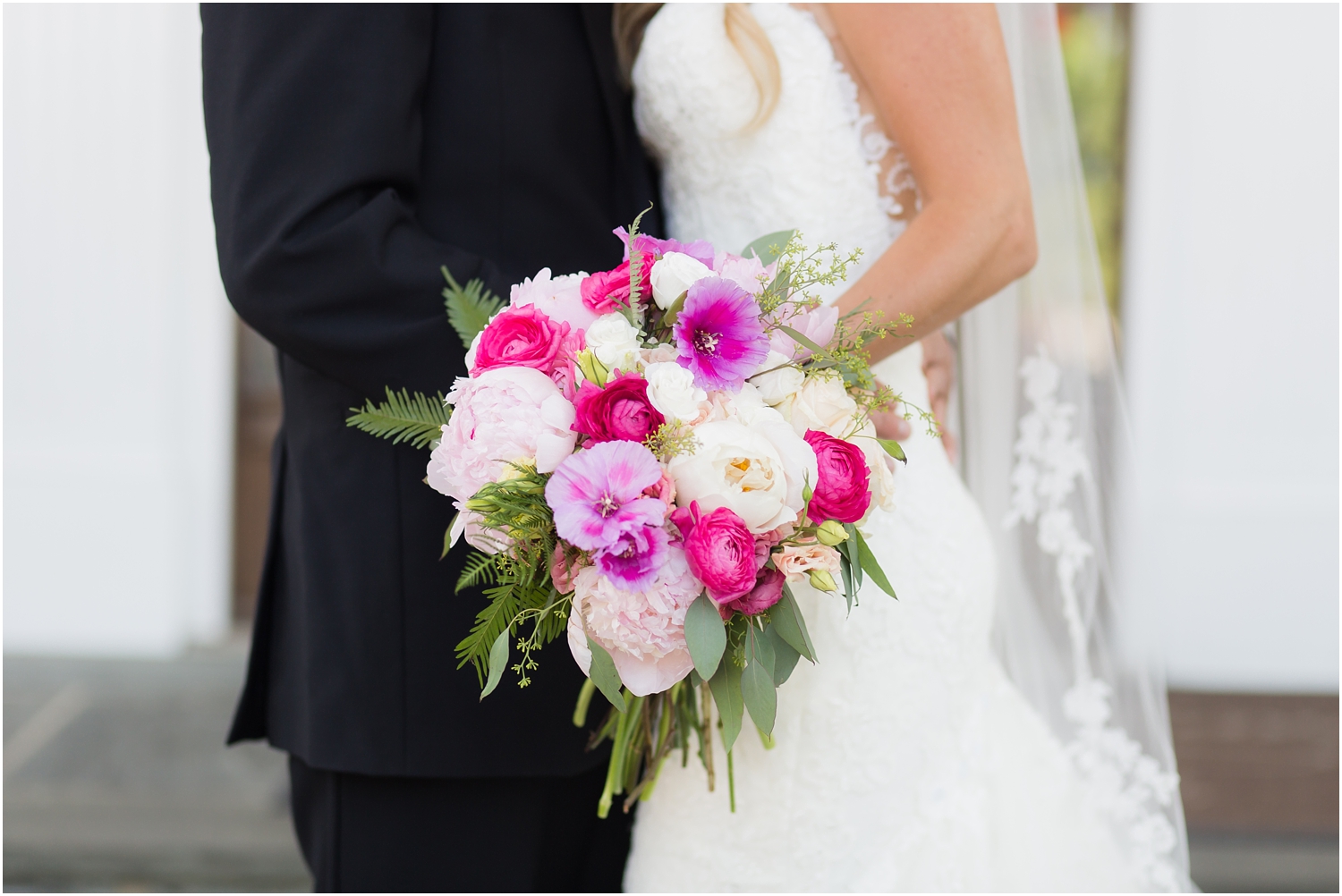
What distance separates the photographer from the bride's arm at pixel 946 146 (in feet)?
4.29

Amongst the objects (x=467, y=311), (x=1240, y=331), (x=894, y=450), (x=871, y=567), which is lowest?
(x=871, y=567)

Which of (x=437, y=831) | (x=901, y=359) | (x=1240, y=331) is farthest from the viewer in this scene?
(x=1240, y=331)

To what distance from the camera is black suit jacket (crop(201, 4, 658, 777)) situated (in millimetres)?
1245

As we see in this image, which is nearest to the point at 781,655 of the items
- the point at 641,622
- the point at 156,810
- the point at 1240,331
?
the point at 641,622

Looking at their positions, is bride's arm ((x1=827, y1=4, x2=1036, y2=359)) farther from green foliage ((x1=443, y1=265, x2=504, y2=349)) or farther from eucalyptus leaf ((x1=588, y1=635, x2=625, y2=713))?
eucalyptus leaf ((x1=588, y1=635, x2=625, y2=713))

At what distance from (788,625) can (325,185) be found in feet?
2.51

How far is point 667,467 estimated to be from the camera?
3.08ft

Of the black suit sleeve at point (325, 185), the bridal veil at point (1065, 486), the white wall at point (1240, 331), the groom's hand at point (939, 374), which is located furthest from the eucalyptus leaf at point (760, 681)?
the white wall at point (1240, 331)

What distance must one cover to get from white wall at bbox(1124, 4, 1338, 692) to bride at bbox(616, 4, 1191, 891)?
264cm

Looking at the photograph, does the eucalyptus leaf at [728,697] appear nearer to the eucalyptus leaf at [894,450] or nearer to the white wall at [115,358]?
the eucalyptus leaf at [894,450]

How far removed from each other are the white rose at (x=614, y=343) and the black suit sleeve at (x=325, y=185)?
0.37m

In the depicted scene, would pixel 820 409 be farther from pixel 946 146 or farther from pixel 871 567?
pixel 946 146

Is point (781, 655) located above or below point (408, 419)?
below

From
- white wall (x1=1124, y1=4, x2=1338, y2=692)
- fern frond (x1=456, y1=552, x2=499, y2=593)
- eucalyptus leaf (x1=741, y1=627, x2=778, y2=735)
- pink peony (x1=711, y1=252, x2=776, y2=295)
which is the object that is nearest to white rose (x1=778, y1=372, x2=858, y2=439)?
pink peony (x1=711, y1=252, x2=776, y2=295)
